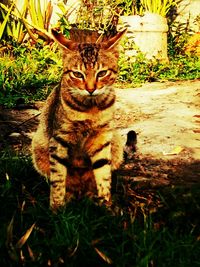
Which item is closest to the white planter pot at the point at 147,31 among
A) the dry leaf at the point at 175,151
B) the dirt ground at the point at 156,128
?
the dirt ground at the point at 156,128

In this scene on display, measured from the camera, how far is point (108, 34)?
8523 millimetres

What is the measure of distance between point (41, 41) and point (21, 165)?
5.42 m

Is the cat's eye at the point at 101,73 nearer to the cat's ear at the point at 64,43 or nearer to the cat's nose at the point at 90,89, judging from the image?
the cat's nose at the point at 90,89

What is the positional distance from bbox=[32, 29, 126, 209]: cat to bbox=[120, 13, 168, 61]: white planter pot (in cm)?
586

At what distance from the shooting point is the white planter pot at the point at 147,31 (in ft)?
28.2

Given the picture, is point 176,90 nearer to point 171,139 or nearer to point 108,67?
point 171,139

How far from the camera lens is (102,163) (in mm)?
2926

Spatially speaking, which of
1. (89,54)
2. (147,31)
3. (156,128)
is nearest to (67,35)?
(147,31)

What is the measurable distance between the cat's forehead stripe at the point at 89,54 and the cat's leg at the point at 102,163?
1.59 feet

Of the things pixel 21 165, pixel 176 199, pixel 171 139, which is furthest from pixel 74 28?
pixel 176 199

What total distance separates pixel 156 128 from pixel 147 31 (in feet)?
13.4

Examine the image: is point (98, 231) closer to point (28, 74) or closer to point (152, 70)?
point (28, 74)

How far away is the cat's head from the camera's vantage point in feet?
8.61

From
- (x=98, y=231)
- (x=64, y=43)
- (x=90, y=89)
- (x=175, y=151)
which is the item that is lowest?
(x=175, y=151)
